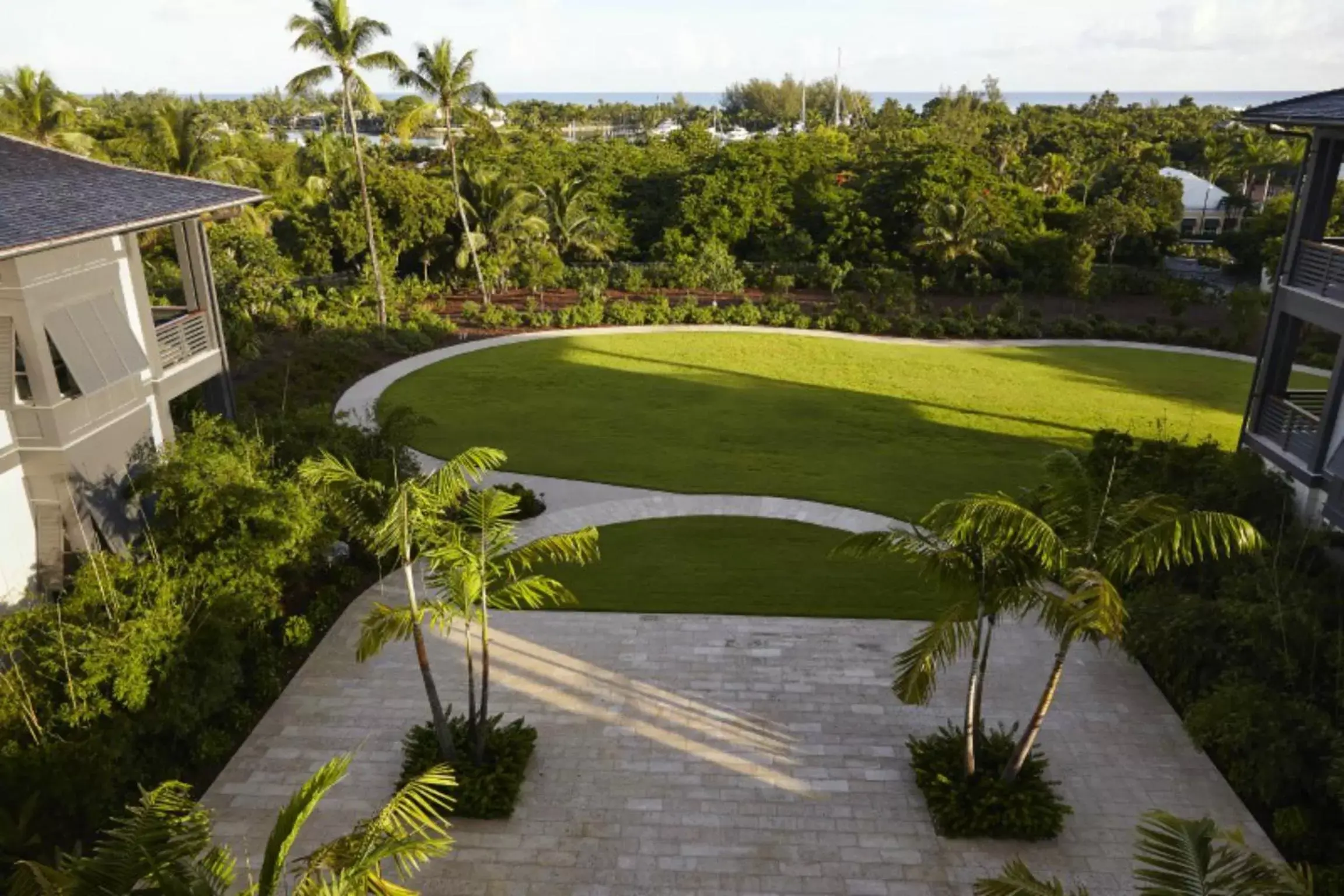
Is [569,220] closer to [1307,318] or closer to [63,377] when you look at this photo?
[63,377]

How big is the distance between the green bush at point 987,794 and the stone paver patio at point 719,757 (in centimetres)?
20

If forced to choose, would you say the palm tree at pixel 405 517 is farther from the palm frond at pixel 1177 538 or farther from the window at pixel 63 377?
the palm frond at pixel 1177 538

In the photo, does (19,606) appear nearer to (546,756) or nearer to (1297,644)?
(546,756)

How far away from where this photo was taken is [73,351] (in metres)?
13.8

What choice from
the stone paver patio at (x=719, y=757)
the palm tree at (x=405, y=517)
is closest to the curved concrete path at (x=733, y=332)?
the stone paver patio at (x=719, y=757)

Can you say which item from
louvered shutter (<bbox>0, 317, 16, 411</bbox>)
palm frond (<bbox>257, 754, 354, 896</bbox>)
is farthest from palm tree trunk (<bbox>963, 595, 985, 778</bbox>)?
louvered shutter (<bbox>0, 317, 16, 411</bbox>)

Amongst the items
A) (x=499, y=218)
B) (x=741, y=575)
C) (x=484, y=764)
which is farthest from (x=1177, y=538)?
(x=499, y=218)

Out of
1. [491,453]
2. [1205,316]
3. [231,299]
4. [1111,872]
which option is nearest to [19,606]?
[491,453]

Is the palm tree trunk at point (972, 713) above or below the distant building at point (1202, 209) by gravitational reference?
below

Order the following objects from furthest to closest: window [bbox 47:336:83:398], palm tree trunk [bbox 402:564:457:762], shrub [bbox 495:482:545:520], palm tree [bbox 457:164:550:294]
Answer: palm tree [bbox 457:164:550:294]
shrub [bbox 495:482:545:520]
window [bbox 47:336:83:398]
palm tree trunk [bbox 402:564:457:762]

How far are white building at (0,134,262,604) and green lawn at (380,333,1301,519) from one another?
28.5 feet

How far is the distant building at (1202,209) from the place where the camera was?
55875 mm

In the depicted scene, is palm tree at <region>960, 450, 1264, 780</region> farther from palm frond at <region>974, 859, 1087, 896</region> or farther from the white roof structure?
the white roof structure

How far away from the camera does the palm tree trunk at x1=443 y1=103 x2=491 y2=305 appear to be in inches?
1371
